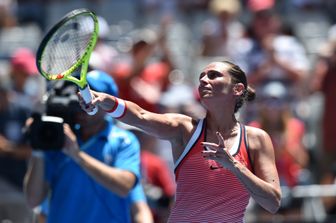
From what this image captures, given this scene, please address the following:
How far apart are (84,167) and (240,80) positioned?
1.18m

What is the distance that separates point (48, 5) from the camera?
39.1ft

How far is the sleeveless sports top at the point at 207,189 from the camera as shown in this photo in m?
4.64

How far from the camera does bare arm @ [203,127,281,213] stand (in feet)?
14.2

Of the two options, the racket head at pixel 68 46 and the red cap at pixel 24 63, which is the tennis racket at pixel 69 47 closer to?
the racket head at pixel 68 46

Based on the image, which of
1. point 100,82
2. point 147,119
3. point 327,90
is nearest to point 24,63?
point 327,90

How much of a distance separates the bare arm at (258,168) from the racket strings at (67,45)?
3.21 feet

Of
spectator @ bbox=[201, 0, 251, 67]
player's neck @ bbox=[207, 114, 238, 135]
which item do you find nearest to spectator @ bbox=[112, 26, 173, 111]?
spectator @ bbox=[201, 0, 251, 67]

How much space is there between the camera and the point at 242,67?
9.27 metres

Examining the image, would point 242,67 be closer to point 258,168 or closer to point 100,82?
point 100,82

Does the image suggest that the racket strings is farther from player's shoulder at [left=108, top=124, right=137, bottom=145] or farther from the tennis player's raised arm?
player's shoulder at [left=108, top=124, right=137, bottom=145]

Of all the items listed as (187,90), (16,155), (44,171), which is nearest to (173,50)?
(187,90)

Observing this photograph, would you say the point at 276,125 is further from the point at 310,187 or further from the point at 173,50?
the point at 173,50

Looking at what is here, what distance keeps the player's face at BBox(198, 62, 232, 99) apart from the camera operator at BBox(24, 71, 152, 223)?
1.04 meters

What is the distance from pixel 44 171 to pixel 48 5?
6578mm
